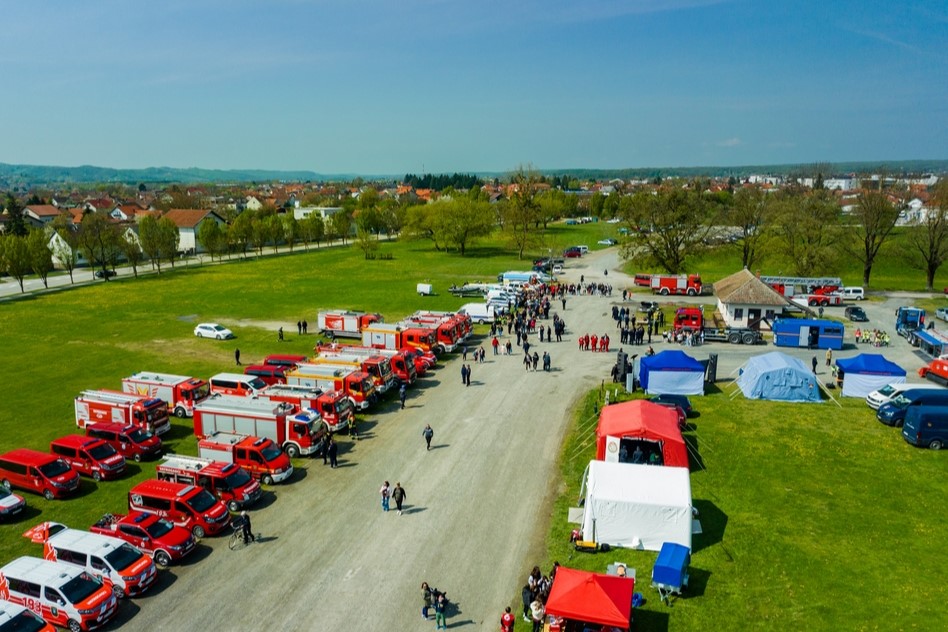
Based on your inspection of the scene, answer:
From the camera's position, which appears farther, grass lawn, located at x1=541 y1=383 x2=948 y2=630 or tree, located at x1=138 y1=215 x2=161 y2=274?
tree, located at x1=138 y1=215 x2=161 y2=274

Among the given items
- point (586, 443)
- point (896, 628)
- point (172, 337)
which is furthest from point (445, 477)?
point (172, 337)

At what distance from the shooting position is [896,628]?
1454 centimetres

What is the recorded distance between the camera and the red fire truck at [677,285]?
58750 millimetres

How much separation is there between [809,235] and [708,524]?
2056 inches

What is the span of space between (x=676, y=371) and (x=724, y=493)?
967 cm

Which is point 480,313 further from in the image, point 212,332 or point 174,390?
point 174,390

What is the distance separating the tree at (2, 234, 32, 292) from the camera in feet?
211

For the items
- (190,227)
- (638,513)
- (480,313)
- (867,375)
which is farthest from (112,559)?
(190,227)

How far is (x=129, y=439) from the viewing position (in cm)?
2486

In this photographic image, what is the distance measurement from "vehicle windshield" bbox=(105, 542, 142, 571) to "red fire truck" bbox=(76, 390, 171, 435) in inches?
402

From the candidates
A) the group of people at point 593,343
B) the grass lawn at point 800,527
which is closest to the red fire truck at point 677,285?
the group of people at point 593,343

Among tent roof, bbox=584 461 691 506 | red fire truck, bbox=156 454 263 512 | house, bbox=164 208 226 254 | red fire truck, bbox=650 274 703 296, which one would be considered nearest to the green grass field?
tent roof, bbox=584 461 691 506

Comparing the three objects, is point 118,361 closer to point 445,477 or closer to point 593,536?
point 445,477

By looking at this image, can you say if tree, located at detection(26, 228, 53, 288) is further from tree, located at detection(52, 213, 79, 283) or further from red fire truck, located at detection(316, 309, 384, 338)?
red fire truck, located at detection(316, 309, 384, 338)
